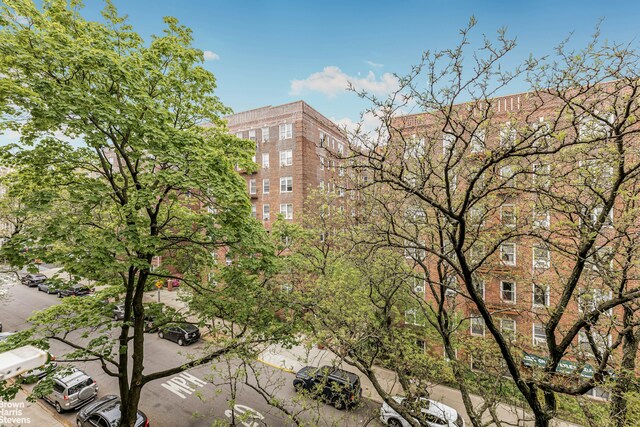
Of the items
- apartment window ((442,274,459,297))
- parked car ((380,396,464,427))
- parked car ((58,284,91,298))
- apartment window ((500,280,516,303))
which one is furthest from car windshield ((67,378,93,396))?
apartment window ((500,280,516,303))

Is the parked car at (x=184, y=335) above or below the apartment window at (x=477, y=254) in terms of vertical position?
below

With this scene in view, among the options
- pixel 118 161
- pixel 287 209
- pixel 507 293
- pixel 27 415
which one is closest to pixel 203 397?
pixel 27 415

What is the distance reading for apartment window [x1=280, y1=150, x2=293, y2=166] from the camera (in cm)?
2542

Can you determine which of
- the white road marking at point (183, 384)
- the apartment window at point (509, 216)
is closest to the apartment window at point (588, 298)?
the apartment window at point (509, 216)

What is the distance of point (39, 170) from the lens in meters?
7.88

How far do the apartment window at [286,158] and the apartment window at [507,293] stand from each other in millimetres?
18492

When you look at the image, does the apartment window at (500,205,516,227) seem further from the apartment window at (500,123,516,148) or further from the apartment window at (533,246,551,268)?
the apartment window at (500,123,516,148)

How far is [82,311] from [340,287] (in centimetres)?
927

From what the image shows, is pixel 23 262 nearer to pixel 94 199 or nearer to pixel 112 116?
pixel 94 199

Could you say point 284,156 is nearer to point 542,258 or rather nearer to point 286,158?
point 286,158

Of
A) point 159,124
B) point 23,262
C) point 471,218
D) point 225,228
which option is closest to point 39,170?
point 23,262

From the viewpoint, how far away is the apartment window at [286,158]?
2542 centimetres

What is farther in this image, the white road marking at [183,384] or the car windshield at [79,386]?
the white road marking at [183,384]

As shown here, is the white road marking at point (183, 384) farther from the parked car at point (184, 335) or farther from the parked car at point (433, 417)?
the parked car at point (433, 417)
